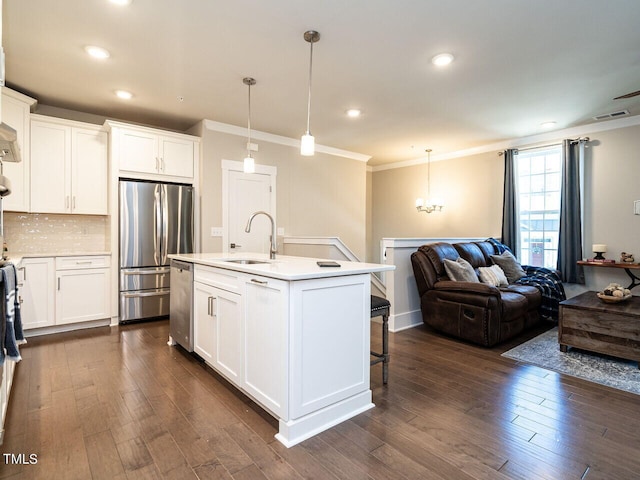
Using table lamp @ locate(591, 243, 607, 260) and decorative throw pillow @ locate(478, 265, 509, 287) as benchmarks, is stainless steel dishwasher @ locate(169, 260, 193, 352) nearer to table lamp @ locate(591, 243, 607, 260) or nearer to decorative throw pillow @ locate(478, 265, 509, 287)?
decorative throw pillow @ locate(478, 265, 509, 287)

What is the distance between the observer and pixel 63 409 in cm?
218

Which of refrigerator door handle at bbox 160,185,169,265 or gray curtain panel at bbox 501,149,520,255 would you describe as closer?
refrigerator door handle at bbox 160,185,169,265

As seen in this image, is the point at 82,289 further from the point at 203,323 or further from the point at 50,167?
the point at 203,323

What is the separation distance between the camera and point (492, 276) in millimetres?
4199

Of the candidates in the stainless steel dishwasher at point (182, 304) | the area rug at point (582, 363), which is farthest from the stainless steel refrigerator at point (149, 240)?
the area rug at point (582, 363)

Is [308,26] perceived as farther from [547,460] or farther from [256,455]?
[547,460]

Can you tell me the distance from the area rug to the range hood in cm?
385

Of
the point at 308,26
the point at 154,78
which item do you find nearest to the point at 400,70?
the point at 308,26

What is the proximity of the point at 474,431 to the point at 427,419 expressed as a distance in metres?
0.26

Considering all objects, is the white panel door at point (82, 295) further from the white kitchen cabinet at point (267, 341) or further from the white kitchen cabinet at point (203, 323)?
the white kitchen cabinet at point (267, 341)

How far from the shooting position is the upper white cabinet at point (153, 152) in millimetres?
4133

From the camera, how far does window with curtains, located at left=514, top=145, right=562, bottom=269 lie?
5.13 metres

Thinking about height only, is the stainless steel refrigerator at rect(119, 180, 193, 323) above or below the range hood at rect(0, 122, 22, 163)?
below

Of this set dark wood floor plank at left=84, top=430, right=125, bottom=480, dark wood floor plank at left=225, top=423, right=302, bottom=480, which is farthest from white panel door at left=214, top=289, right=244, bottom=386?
dark wood floor plank at left=84, top=430, right=125, bottom=480
